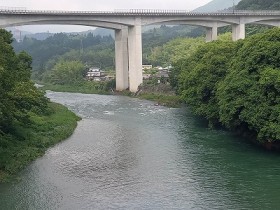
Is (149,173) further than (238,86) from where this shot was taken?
No

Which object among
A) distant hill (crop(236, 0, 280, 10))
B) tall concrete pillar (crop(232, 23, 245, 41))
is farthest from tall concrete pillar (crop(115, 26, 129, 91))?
distant hill (crop(236, 0, 280, 10))

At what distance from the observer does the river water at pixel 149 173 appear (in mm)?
15055

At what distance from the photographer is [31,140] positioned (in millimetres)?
22016

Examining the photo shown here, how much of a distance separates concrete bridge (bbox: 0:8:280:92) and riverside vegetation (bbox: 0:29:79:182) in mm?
12754

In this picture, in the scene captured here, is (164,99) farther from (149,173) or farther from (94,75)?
(149,173)

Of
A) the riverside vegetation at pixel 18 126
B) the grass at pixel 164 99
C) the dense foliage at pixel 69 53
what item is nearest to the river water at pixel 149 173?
the riverside vegetation at pixel 18 126

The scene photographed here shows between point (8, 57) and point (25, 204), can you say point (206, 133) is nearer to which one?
point (8, 57)

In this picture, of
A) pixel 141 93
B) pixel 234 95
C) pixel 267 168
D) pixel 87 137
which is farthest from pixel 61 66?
pixel 267 168

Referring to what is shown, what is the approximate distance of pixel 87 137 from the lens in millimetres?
25312

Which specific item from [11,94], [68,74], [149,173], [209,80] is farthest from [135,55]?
[149,173]

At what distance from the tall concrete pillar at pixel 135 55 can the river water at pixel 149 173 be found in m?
20.0

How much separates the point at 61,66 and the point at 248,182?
49.5 meters

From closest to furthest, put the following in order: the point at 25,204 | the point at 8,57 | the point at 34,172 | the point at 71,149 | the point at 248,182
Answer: the point at 25,204 → the point at 248,182 → the point at 34,172 → the point at 8,57 → the point at 71,149

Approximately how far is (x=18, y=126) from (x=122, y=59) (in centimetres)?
2762
